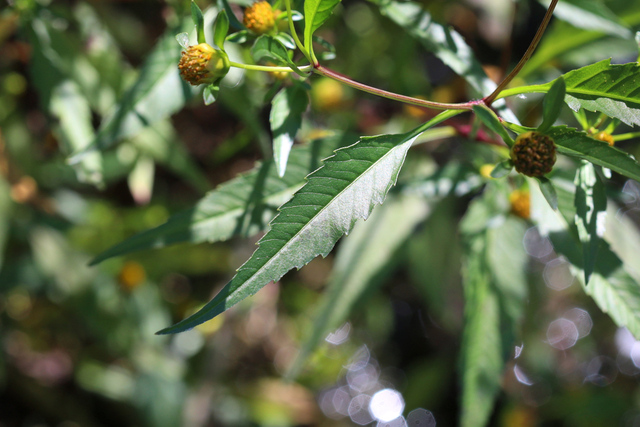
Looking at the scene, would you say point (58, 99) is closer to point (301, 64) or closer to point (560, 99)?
point (301, 64)

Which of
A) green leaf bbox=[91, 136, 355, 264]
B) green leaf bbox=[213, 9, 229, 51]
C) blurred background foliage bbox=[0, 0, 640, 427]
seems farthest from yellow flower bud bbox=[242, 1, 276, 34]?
blurred background foliage bbox=[0, 0, 640, 427]

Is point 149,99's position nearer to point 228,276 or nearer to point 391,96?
point 391,96

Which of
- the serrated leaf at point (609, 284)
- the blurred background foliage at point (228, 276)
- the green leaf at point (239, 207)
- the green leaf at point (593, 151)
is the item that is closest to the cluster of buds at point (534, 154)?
the green leaf at point (593, 151)

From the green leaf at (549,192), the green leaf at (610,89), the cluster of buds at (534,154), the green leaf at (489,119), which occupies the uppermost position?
the green leaf at (610,89)

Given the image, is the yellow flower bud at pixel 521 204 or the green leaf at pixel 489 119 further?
the yellow flower bud at pixel 521 204

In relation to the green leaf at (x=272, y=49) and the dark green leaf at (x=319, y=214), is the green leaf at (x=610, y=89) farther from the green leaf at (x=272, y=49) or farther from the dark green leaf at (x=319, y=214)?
the green leaf at (x=272, y=49)

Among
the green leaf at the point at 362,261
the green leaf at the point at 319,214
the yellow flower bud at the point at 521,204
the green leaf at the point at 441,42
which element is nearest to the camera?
the green leaf at the point at 319,214
